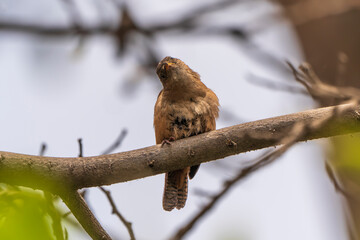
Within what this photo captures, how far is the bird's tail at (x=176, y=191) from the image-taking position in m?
4.45

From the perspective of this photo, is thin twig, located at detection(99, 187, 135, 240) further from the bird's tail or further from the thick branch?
the bird's tail

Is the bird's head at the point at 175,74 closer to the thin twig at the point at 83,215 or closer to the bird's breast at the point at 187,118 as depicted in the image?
the bird's breast at the point at 187,118

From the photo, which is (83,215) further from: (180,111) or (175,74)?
(175,74)

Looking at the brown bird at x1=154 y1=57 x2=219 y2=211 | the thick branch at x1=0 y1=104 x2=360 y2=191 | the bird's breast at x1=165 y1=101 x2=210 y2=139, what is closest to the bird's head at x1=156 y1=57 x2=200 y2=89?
the brown bird at x1=154 y1=57 x2=219 y2=211

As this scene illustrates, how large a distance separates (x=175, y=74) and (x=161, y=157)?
4.92 ft

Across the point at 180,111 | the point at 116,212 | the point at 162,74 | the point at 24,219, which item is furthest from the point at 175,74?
the point at 24,219

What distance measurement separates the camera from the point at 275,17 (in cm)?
535

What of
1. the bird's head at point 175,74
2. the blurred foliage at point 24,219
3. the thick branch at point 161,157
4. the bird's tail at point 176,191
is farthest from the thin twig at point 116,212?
the bird's head at point 175,74

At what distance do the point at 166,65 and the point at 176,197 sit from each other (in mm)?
1230

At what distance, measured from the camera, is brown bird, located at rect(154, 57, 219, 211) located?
408 cm

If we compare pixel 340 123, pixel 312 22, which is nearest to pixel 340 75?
pixel 340 123

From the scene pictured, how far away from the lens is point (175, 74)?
14.6 feet

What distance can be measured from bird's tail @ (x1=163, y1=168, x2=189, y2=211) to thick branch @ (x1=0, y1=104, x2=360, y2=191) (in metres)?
1.33

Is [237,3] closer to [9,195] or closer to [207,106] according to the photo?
[207,106]
